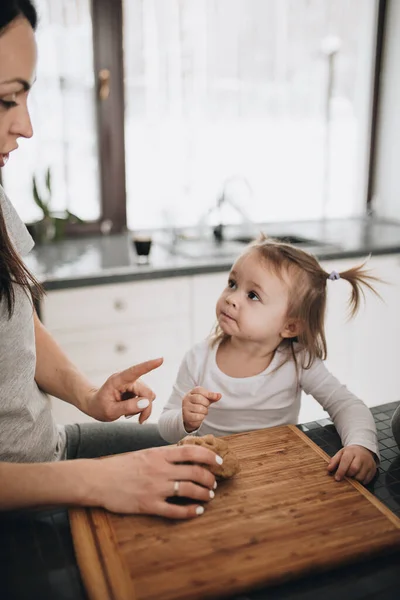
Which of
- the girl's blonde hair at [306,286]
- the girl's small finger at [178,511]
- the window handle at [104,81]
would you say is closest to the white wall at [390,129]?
the window handle at [104,81]

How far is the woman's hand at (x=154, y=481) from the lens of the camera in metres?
0.75

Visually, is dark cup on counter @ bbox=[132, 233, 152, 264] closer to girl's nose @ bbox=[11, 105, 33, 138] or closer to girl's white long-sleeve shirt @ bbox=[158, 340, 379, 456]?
girl's white long-sleeve shirt @ bbox=[158, 340, 379, 456]

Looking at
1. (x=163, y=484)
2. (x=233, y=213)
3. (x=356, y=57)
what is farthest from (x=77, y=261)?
(x=356, y=57)

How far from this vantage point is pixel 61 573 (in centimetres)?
Answer: 66

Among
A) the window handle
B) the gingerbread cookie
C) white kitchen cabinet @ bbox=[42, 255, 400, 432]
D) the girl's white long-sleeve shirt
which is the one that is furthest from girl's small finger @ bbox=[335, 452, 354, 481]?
the window handle

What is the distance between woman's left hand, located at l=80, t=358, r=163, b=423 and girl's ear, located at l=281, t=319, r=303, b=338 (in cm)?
37

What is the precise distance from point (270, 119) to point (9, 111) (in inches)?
90.4

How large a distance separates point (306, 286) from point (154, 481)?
623 mm

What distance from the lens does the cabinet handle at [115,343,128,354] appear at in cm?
215

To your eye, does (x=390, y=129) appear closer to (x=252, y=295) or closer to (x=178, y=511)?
(x=252, y=295)

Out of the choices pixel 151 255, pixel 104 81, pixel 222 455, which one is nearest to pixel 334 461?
pixel 222 455

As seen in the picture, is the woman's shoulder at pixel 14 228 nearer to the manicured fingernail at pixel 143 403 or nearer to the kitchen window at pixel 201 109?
the manicured fingernail at pixel 143 403

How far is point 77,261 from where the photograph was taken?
7.34ft

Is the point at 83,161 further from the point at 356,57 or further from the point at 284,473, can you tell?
the point at 284,473
